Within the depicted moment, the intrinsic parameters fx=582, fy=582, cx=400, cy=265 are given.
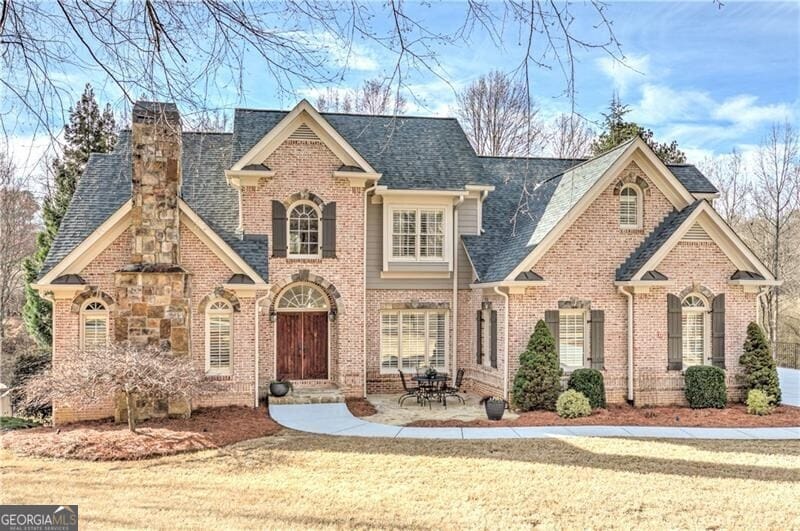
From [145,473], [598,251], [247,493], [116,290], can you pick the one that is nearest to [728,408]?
[598,251]

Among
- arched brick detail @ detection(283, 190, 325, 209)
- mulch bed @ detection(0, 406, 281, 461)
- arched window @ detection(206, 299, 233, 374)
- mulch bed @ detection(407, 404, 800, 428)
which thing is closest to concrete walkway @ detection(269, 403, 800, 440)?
mulch bed @ detection(407, 404, 800, 428)

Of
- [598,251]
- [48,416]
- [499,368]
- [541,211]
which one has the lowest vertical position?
[48,416]

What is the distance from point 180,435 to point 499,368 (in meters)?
8.29

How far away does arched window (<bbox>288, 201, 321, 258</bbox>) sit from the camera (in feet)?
55.6

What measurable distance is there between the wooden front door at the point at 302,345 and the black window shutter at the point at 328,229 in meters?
1.90

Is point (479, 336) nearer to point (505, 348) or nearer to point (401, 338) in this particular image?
point (505, 348)

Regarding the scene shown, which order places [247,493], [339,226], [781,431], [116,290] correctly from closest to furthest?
[247,493], [781,431], [116,290], [339,226]

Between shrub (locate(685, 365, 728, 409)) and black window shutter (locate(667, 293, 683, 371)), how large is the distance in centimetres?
50

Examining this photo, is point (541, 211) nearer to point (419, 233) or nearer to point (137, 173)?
point (419, 233)

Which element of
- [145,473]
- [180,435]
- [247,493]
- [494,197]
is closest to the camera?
[247,493]

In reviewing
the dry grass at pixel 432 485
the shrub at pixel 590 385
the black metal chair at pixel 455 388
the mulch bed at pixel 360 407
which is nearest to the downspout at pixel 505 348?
the black metal chair at pixel 455 388

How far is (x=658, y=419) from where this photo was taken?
14.3 m

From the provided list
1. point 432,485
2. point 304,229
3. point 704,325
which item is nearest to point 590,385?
point 704,325

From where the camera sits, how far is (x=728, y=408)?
50.5 feet
